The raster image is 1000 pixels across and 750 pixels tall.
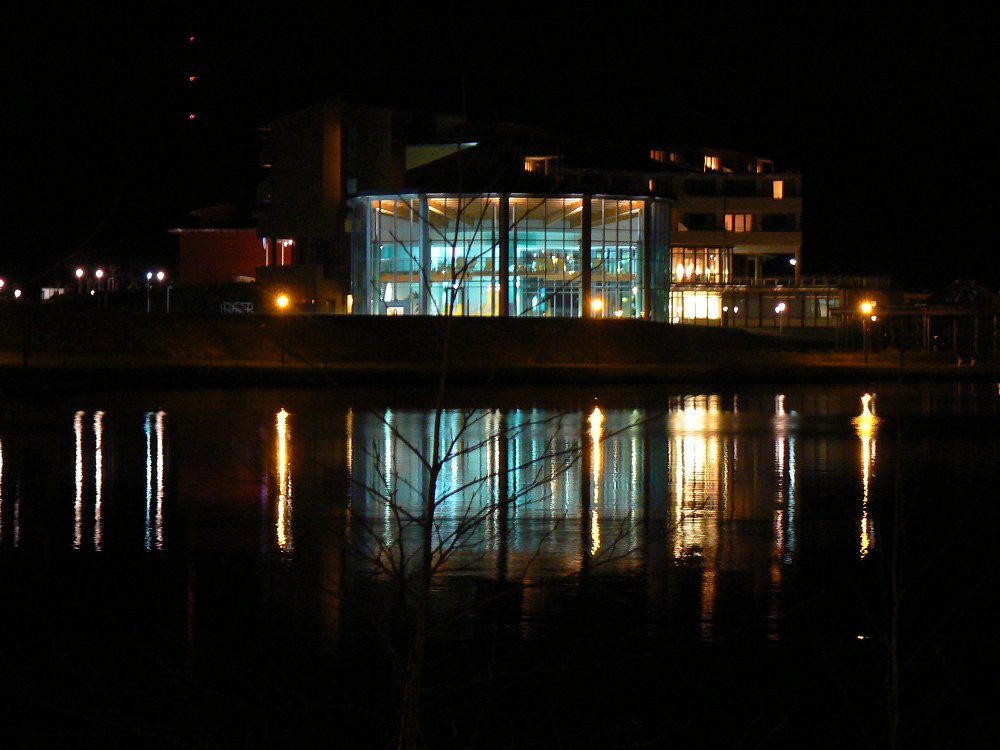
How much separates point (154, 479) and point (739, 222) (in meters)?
77.4

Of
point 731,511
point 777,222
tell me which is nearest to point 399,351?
point 731,511

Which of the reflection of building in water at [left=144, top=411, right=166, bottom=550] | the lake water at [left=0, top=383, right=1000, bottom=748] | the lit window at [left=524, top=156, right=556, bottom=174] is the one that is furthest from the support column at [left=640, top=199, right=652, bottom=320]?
the lake water at [left=0, top=383, right=1000, bottom=748]

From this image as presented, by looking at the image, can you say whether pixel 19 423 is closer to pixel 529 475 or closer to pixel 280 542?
pixel 529 475

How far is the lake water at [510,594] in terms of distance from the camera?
843cm

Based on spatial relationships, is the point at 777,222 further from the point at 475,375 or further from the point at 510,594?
the point at 510,594

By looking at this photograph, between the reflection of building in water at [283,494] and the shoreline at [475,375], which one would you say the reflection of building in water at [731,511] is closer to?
the reflection of building in water at [283,494]

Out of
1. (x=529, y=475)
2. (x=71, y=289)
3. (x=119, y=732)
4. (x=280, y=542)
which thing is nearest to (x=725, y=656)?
(x=119, y=732)

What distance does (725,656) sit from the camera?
399 inches

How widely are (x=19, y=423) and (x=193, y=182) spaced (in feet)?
240

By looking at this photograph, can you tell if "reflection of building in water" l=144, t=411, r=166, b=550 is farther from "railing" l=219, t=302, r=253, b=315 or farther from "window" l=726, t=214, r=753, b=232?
"window" l=726, t=214, r=753, b=232

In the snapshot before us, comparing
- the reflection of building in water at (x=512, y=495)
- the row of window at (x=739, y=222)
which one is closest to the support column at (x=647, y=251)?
the row of window at (x=739, y=222)

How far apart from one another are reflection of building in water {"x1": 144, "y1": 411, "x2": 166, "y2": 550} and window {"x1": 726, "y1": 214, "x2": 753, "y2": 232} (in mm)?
67916

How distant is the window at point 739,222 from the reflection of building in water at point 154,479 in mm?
67916

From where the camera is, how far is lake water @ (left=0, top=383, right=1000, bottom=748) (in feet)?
27.7
